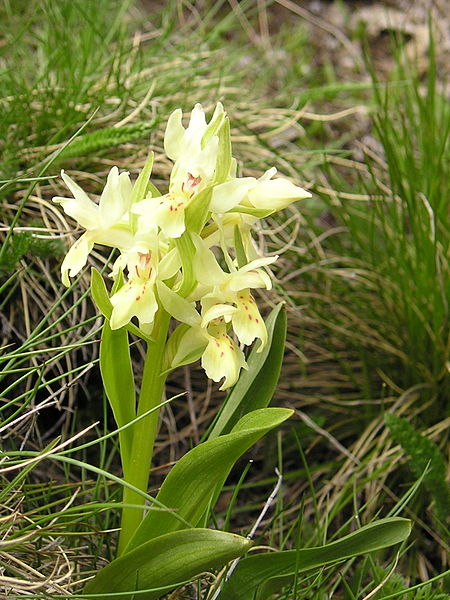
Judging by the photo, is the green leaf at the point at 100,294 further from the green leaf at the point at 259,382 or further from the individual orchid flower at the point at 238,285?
the green leaf at the point at 259,382

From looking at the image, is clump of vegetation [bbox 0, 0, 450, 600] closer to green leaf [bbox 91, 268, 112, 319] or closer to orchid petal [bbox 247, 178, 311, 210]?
green leaf [bbox 91, 268, 112, 319]

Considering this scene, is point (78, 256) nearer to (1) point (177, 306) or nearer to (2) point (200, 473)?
(1) point (177, 306)

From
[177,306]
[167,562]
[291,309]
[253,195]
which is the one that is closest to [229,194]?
[253,195]

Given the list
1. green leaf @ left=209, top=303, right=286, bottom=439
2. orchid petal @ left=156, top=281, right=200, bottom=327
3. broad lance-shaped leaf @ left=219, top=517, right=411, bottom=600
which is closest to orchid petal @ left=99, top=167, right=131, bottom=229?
orchid petal @ left=156, top=281, right=200, bottom=327

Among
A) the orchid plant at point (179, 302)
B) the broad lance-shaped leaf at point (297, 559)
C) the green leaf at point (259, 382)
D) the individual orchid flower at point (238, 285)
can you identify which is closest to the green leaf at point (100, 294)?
the orchid plant at point (179, 302)

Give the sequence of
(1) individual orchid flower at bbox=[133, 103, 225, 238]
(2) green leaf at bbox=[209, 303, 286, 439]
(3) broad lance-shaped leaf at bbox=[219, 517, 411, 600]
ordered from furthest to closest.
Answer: (2) green leaf at bbox=[209, 303, 286, 439] < (3) broad lance-shaped leaf at bbox=[219, 517, 411, 600] < (1) individual orchid flower at bbox=[133, 103, 225, 238]

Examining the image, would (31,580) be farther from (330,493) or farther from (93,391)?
(330,493)
